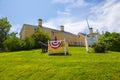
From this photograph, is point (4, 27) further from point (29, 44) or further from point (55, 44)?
point (55, 44)

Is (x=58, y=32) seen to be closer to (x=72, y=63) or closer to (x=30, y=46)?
(x=30, y=46)

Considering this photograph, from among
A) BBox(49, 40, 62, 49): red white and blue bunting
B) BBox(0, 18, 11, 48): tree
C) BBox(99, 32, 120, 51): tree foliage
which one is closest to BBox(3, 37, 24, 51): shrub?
BBox(99, 32, 120, 51): tree foliage

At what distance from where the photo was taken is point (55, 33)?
53.5 metres

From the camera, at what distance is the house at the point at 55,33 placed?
4835 centimetres

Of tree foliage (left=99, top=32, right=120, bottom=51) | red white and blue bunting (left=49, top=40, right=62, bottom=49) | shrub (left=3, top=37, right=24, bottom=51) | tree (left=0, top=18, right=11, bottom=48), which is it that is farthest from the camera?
tree (left=0, top=18, right=11, bottom=48)

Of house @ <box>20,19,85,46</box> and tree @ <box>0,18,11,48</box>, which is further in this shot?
tree @ <box>0,18,11,48</box>

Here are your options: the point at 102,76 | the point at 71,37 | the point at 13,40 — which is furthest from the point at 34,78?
the point at 71,37

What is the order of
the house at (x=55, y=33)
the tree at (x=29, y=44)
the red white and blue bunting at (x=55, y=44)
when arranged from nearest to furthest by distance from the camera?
the red white and blue bunting at (x=55, y=44) < the tree at (x=29, y=44) < the house at (x=55, y=33)

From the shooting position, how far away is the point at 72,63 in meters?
12.8

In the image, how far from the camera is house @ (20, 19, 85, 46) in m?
48.3

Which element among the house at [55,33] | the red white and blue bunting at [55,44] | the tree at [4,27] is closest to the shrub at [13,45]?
the house at [55,33]

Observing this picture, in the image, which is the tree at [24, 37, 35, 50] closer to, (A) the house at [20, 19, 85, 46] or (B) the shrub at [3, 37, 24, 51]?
(B) the shrub at [3, 37, 24, 51]

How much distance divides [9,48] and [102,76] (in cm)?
2703

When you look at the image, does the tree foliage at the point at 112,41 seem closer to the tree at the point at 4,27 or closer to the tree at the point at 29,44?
the tree at the point at 29,44
